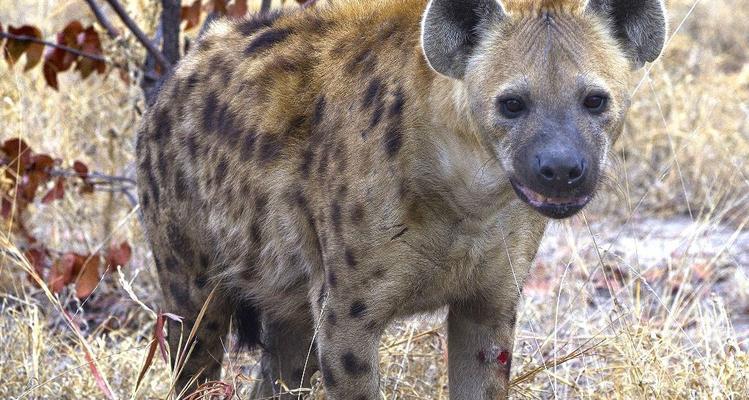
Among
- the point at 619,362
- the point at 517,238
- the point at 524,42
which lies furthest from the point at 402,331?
the point at 524,42

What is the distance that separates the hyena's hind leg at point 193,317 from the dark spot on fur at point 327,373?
0.54 meters

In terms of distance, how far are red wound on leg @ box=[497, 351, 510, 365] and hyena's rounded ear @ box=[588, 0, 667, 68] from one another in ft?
2.69

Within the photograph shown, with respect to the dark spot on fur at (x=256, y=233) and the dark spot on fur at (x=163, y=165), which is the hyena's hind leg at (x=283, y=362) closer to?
the dark spot on fur at (x=256, y=233)

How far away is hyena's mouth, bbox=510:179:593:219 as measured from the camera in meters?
2.84

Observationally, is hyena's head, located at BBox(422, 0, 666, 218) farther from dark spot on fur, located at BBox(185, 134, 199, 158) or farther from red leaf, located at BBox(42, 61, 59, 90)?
red leaf, located at BBox(42, 61, 59, 90)

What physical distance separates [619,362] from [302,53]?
4.50ft

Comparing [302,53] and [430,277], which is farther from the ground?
[302,53]

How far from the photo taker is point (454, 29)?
2945 mm

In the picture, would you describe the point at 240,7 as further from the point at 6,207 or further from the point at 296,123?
the point at 296,123

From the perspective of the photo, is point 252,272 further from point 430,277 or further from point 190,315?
point 430,277

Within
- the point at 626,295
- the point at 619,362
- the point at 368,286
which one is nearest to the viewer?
the point at 368,286

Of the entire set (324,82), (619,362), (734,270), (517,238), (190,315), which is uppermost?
(324,82)

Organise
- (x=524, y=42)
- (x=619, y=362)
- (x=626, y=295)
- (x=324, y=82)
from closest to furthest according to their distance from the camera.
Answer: (x=524, y=42)
(x=324, y=82)
(x=619, y=362)
(x=626, y=295)

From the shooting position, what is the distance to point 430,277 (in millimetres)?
3125
